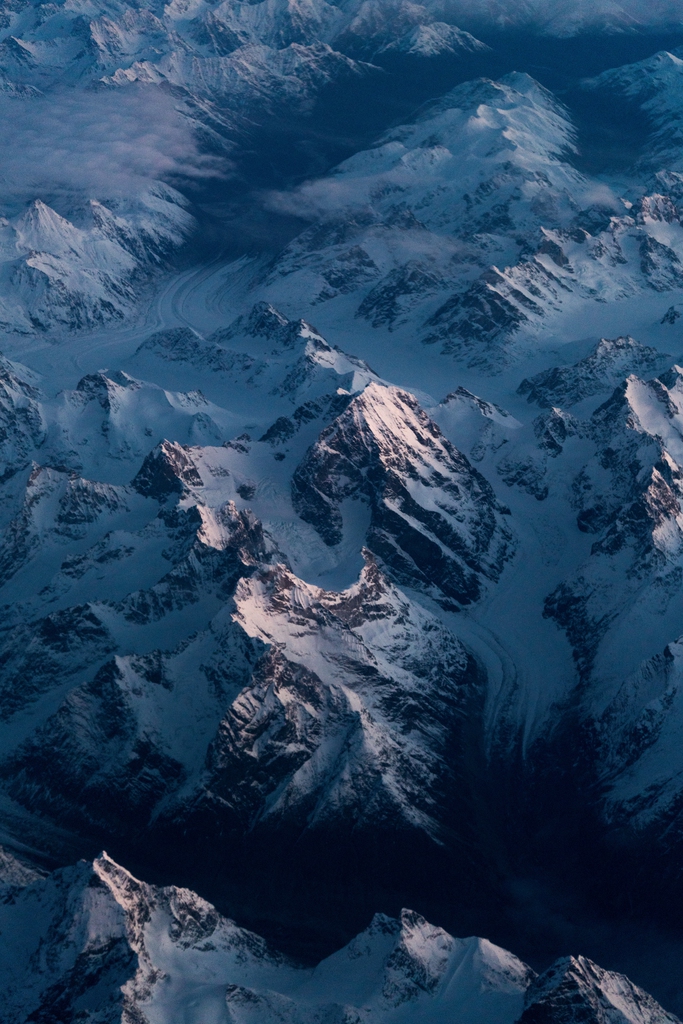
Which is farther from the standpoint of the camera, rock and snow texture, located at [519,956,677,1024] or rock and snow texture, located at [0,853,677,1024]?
rock and snow texture, located at [0,853,677,1024]

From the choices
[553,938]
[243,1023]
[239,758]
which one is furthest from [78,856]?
[553,938]

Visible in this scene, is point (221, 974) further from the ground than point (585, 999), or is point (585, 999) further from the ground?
point (585, 999)

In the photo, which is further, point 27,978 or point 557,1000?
point 27,978

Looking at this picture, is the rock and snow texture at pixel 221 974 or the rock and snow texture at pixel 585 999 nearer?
the rock and snow texture at pixel 585 999

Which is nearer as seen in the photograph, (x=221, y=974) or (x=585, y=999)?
(x=585, y=999)

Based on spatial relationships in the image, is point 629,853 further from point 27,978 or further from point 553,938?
point 27,978

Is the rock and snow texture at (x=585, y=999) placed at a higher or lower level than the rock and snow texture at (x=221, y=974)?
higher

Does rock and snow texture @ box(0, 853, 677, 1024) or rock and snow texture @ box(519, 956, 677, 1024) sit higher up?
rock and snow texture @ box(519, 956, 677, 1024)

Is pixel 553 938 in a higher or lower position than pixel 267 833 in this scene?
higher
